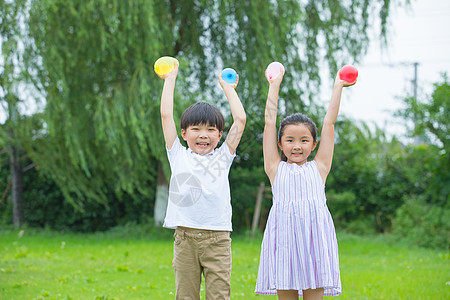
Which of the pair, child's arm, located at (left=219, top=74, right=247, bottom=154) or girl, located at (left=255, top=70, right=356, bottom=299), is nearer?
girl, located at (left=255, top=70, right=356, bottom=299)

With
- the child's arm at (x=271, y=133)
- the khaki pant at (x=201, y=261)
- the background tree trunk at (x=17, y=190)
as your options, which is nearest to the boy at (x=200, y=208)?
the khaki pant at (x=201, y=261)

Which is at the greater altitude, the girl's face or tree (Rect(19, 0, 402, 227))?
tree (Rect(19, 0, 402, 227))

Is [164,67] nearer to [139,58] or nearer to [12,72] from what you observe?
[139,58]

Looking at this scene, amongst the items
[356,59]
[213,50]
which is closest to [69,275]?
[213,50]

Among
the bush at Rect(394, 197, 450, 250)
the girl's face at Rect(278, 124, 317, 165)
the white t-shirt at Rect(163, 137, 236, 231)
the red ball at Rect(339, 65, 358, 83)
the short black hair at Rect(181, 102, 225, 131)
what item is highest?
the red ball at Rect(339, 65, 358, 83)

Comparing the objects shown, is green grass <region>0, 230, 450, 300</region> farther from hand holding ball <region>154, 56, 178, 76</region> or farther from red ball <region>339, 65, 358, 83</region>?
red ball <region>339, 65, 358, 83</region>

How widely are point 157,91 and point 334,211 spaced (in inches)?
185

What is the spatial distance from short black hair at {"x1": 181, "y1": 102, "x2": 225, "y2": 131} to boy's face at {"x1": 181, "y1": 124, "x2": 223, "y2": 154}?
0.07 feet

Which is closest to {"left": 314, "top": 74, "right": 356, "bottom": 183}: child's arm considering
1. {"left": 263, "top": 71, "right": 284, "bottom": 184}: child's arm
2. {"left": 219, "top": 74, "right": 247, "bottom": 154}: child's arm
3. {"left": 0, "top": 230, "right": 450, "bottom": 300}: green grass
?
{"left": 263, "top": 71, "right": 284, "bottom": 184}: child's arm

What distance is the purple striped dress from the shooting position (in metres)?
2.29

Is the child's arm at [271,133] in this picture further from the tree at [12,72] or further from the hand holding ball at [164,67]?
the tree at [12,72]

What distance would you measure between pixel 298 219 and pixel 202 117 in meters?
0.67

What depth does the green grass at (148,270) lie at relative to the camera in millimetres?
4156

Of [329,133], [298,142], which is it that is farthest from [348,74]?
[298,142]
